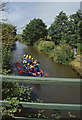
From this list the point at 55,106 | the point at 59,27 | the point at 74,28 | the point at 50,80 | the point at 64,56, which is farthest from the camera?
the point at 59,27

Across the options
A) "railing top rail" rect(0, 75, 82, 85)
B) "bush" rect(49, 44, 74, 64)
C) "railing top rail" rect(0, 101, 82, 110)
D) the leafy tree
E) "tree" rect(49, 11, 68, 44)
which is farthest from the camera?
"tree" rect(49, 11, 68, 44)

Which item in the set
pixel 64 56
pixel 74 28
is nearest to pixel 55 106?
pixel 64 56

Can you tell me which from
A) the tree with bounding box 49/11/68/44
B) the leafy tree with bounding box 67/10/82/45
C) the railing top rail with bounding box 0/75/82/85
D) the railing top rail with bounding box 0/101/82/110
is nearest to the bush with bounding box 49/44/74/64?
the leafy tree with bounding box 67/10/82/45

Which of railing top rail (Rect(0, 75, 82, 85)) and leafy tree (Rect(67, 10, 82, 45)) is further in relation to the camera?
leafy tree (Rect(67, 10, 82, 45))

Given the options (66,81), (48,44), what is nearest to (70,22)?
(48,44)

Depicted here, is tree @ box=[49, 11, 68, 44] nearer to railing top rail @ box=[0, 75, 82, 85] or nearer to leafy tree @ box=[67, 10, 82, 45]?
leafy tree @ box=[67, 10, 82, 45]

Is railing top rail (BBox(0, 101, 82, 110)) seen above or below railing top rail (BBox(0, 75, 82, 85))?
below

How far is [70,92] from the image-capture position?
495 centimetres

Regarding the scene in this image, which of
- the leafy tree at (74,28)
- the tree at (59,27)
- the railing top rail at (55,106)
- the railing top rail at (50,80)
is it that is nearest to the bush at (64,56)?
the leafy tree at (74,28)

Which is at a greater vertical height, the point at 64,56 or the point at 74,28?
the point at 74,28

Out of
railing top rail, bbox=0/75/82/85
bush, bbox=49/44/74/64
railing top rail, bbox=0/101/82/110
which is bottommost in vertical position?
railing top rail, bbox=0/101/82/110

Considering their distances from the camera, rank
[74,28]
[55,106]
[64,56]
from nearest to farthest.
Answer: [55,106] → [64,56] → [74,28]

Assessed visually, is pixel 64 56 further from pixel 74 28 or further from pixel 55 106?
pixel 55 106

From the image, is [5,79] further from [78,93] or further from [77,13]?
[77,13]
